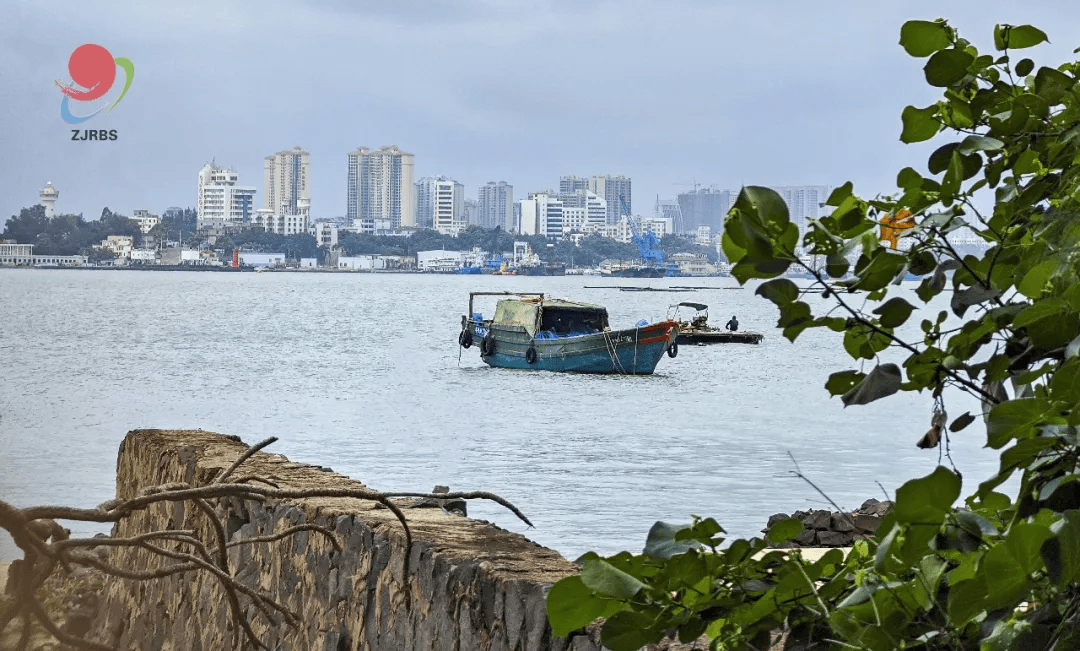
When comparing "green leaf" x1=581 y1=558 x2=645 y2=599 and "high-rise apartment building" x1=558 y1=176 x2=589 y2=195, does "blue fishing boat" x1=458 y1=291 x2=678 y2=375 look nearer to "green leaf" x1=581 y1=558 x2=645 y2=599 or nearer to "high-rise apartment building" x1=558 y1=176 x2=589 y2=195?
"green leaf" x1=581 y1=558 x2=645 y2=599

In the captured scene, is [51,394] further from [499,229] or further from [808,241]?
[499,229]

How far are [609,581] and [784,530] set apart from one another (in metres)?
0.16

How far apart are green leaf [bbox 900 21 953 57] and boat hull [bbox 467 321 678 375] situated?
95.6ft

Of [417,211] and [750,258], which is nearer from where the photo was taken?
[750,258]

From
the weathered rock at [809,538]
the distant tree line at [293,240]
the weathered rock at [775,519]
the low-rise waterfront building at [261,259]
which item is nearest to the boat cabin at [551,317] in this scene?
the weathered rock at [775,519]

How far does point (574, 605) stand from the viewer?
0.95m

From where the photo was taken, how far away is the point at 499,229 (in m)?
122

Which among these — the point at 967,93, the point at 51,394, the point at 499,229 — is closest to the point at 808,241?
the point at 967,93

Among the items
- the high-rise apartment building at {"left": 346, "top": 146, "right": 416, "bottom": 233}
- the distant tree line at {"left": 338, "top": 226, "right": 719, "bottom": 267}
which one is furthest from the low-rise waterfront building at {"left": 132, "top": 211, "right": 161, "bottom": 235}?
the distant tree line at {"left": 338, "top": 226, "right": 719, "bottom": 267}

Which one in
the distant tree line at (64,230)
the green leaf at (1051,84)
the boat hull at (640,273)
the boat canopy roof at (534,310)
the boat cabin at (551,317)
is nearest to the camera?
the green leaf at (1051,84)

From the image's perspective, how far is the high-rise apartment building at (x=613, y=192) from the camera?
12412cm

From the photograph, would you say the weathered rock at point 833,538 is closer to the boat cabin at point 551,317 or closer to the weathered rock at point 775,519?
the weathered rock at point 775,519

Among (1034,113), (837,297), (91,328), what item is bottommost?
(91,328)

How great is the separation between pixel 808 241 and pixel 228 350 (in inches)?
1868
